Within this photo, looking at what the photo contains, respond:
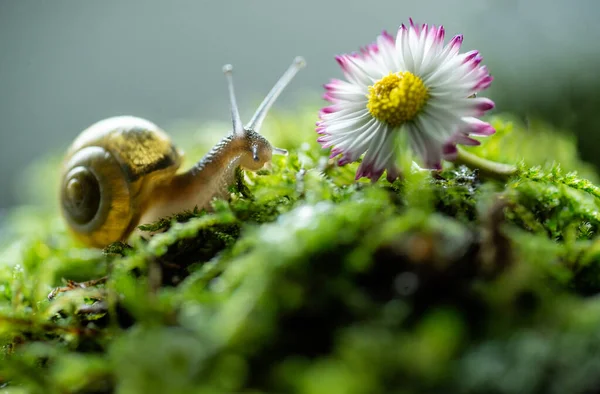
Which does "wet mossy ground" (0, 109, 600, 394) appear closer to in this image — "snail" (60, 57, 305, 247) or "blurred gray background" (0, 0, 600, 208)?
"snail" (60, 57, 305, 247)

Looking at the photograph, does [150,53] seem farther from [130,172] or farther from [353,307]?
[353,307]

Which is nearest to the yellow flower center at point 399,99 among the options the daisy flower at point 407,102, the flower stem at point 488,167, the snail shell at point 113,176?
the daisy flower at point 407,102

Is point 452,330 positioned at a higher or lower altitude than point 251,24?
lower

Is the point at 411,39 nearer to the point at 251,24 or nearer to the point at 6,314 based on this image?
the point at 6,314

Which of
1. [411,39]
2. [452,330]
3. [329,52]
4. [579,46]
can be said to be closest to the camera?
[452,330]

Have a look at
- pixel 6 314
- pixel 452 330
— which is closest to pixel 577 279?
pixel 452 330

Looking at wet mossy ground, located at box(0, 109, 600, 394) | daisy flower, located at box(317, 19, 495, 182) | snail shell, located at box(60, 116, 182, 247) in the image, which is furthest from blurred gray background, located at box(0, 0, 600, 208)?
wet mossy ground, located at box(0, 109, 600, 394)
